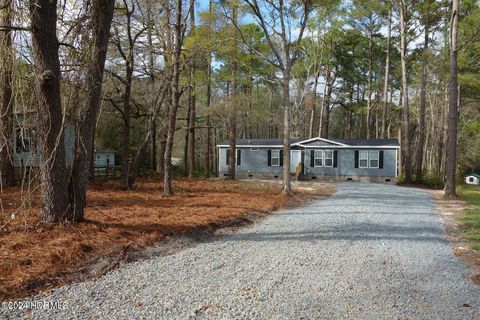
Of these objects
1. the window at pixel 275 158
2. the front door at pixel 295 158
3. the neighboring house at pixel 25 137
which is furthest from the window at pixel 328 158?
the neighboring house at pixel 25 137

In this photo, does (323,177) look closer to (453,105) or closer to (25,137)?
(453,105)

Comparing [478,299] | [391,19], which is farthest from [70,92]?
[391,19]

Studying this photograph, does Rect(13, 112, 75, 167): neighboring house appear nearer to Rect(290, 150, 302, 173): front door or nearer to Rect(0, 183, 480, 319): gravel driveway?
Rect(0, 183, 480, 319): gravel driveway

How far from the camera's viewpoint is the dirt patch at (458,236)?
5.50m

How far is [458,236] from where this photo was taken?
783cm

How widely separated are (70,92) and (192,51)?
9117 mm

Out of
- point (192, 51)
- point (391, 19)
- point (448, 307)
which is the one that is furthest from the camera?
point (391, 19)

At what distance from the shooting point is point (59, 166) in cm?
565

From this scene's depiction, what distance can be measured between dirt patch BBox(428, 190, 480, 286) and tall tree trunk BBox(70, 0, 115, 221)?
5.70 meters

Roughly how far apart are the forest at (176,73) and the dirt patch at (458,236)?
3.81 meters

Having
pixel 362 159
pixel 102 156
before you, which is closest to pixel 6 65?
pixel 362 159

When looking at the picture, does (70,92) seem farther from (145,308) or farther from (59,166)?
(145,308)

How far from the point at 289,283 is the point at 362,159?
22051mm

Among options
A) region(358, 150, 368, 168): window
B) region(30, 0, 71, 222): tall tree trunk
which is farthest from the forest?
region(358, 150, 368, 168): window
